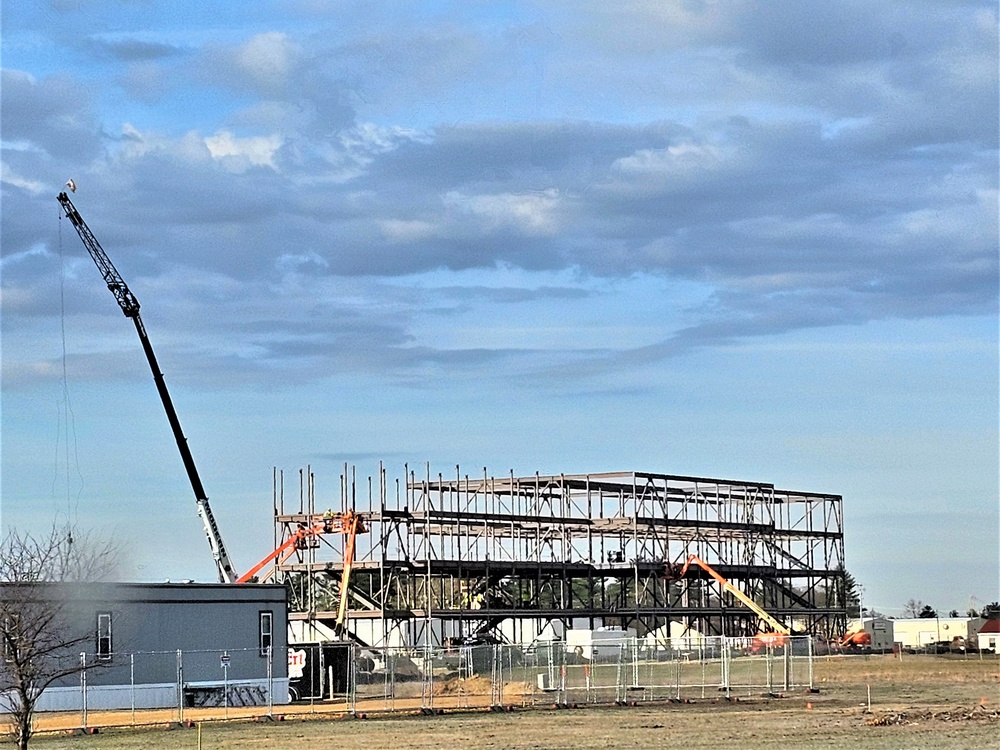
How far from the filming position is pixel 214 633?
55.1 metres

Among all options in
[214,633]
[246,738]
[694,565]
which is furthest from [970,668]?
[246,738]

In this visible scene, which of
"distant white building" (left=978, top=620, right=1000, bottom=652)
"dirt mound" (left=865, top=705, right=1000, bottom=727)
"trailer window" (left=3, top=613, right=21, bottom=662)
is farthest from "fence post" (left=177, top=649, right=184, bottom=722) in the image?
"distant white building" (left=978, top=620, right=1000, bottom=652)

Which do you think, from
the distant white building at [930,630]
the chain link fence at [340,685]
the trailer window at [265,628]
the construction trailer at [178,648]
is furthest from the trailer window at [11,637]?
→ the distant white building at [930,630]

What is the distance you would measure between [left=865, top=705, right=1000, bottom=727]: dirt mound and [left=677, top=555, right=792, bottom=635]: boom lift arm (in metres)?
46.0

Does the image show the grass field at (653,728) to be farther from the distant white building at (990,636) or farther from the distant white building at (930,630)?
the distant white building at (930,630)

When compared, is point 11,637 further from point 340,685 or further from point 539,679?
point 340,685

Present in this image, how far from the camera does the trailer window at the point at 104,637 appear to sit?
165ft

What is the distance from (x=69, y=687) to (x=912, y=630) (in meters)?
87.6

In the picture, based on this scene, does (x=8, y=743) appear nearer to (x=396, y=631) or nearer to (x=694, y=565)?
(x=396, y=631)

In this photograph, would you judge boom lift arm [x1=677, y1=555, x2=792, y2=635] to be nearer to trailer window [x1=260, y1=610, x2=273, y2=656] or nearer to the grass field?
the grass field

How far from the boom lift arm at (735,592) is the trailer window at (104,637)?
44.6 m

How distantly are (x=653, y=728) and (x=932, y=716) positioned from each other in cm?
827

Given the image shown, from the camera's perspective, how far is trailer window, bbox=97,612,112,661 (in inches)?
1976

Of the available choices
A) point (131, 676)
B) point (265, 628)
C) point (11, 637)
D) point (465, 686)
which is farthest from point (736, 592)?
point (11, 637)
